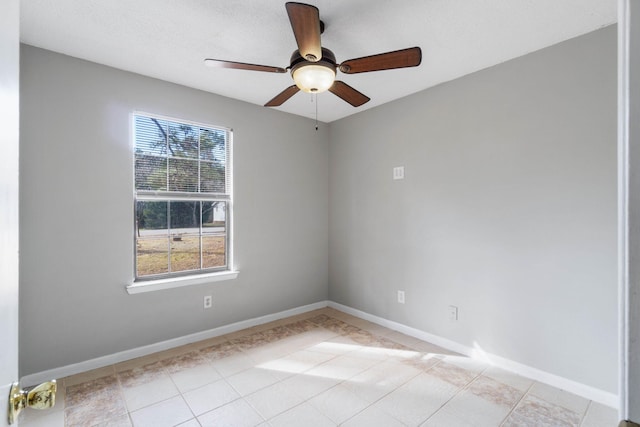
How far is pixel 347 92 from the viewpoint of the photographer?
2189 mm

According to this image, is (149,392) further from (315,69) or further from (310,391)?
(315,69)

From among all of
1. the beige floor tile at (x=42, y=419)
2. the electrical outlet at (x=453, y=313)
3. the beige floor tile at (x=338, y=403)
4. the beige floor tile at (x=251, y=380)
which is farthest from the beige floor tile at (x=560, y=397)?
the beige floor tile at (x=42, y=419)

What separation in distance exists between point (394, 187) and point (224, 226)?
1.86 metres

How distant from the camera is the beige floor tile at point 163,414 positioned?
1.84m

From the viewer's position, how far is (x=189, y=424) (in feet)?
5.99

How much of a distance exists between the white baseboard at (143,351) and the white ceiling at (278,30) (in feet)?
7.86

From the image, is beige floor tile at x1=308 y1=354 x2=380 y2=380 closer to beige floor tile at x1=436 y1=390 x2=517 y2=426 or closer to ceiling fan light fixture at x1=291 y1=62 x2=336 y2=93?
beige floor tile at x1=436 y1=390 x2=517 y2=426

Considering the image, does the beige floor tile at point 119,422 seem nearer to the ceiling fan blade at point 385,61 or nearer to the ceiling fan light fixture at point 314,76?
the ceiling fan light fixture at point 314,76

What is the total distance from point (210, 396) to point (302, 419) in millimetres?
684

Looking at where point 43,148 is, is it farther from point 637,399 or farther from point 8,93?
point 637,399

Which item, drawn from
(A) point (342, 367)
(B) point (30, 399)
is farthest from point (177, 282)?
(B) point (30, 399)

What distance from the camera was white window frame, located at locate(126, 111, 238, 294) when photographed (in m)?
2.67

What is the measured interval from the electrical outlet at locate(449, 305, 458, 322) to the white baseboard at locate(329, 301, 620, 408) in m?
0.21

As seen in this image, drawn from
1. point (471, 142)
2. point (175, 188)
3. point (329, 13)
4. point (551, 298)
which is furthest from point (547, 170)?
point (175, 188)
